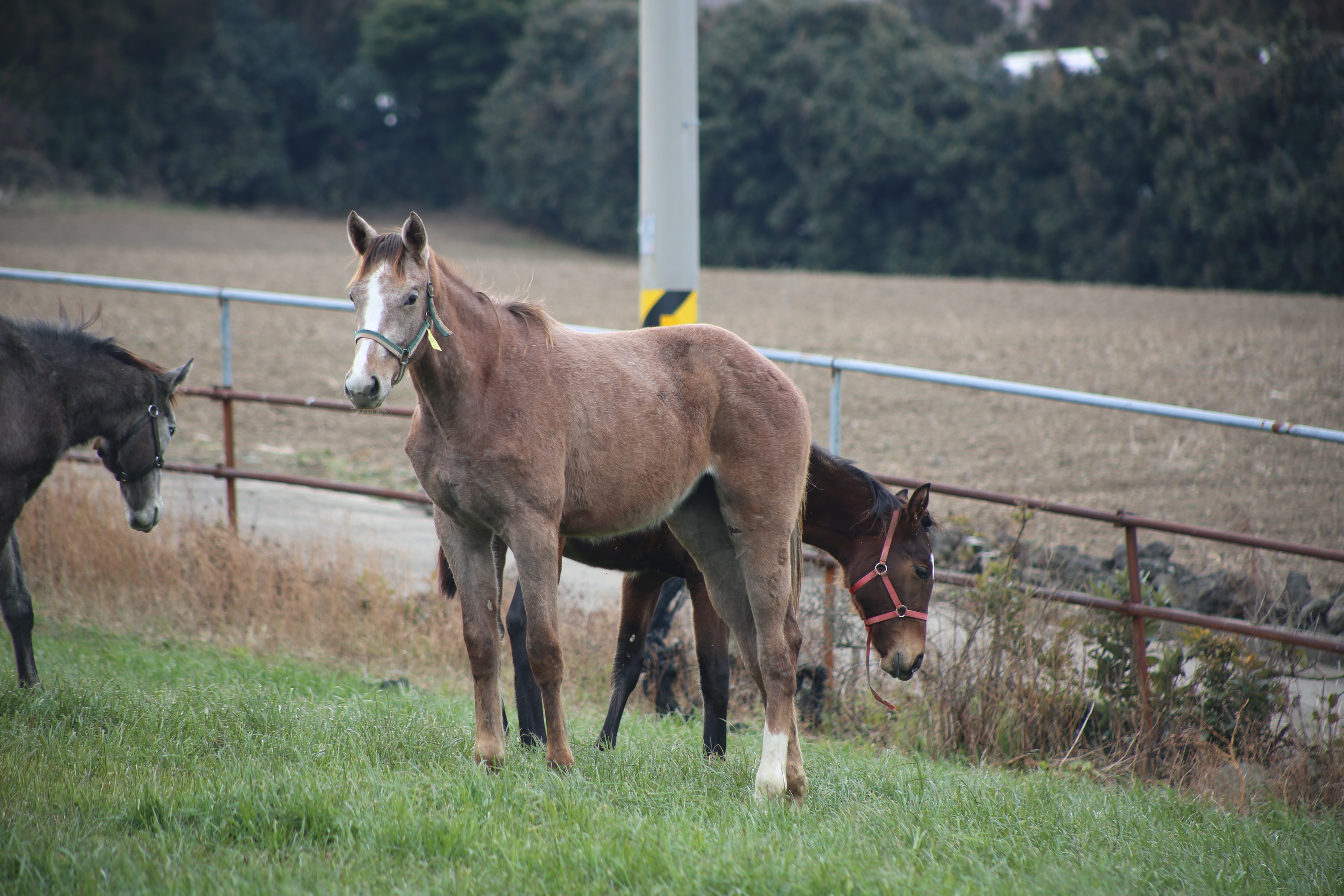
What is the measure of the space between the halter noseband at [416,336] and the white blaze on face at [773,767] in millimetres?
1818

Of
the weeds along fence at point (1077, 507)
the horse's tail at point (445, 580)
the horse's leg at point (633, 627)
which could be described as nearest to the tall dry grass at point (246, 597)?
the weeds along fence at point (1077, 507)

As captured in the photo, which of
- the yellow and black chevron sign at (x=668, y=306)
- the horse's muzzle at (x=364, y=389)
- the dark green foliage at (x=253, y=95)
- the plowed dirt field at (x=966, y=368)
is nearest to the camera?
the horse's muzzle at (x=364, y=389)

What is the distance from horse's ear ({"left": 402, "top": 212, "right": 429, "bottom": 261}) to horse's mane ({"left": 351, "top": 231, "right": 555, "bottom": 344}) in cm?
2

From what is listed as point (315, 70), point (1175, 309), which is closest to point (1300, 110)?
point (1175, 309)

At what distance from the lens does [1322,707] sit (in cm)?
507

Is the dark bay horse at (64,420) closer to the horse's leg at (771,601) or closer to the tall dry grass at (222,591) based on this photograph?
the tall dry grass at (222,591)

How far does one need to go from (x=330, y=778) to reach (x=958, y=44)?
170 feet

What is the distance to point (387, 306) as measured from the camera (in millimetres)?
3188

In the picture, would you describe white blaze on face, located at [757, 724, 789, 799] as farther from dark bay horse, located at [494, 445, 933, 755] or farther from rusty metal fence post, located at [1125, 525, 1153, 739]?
rusty metal fence post, located at [1125, 525, 1153, 739]

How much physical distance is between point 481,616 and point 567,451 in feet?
2.17

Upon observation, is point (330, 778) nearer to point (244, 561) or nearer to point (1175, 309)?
point (244, 561)

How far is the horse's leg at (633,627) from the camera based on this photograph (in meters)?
4.66

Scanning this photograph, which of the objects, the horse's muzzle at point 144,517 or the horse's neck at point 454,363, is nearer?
the horse's neck at point 454,363

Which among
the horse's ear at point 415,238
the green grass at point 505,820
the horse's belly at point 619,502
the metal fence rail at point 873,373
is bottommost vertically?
the green grass at point 505,820
